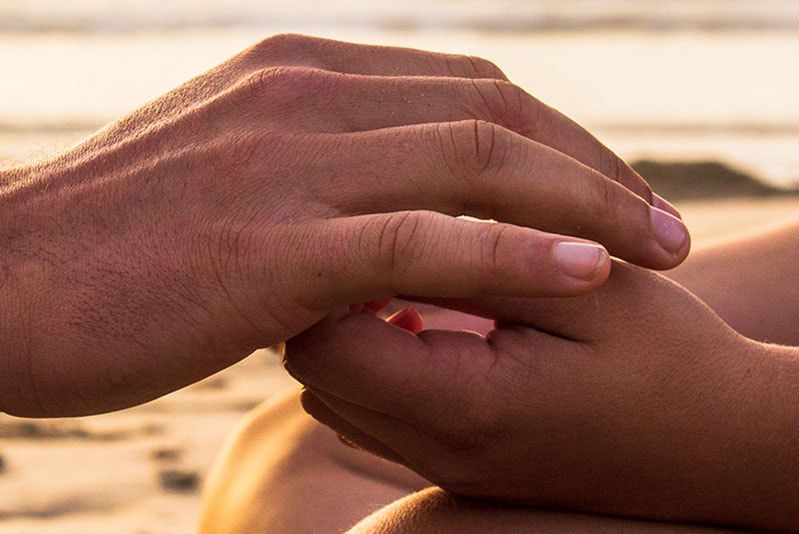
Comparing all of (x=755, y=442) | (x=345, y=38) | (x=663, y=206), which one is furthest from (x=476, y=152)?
(x=345, y=38)

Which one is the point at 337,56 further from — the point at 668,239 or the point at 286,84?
the point at 668,239

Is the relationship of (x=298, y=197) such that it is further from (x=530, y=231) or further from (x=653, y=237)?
(x=653, y=237)

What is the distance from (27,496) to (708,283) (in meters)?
1.32

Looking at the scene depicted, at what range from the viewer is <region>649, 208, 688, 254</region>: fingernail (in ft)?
3.15

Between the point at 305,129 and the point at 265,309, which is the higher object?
the point at 305,129

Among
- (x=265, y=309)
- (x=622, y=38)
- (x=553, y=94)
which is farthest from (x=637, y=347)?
(x=622, y=38)

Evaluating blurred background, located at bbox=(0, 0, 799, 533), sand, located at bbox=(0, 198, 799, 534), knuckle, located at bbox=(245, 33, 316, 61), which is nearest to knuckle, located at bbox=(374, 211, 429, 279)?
knuckle, located at bbox=(245, 33, 316, 61)

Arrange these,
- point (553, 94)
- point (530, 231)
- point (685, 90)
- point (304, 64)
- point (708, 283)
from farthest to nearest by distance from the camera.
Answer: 1. point (685, 90)
2. point (553, 94)
3. point (708, 283)
4. point (304, 64)
5. point (530, 231)

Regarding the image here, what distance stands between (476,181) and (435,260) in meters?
0.12

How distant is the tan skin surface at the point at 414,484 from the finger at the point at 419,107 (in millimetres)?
220

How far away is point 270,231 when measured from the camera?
0.91 metres

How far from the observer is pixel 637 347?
0.90 m

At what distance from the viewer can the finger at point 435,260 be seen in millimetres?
833

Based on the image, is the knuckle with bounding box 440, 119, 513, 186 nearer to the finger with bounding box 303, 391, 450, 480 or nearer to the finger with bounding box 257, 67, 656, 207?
the finger with bounding box 257, 67, 656, 207
